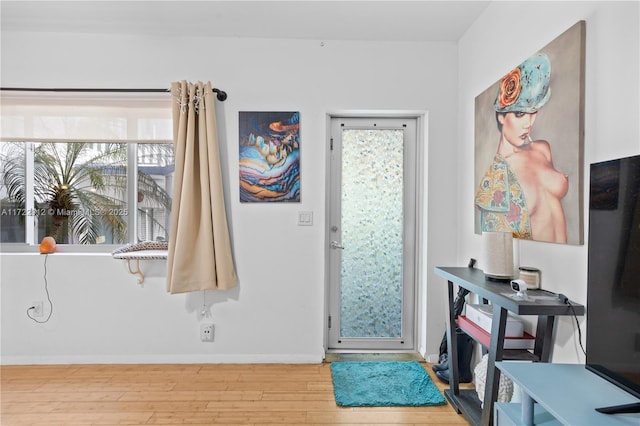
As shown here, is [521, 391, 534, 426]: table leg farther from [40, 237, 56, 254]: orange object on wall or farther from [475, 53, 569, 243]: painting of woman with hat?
[40, 237, 56, 254]: orange object on wall

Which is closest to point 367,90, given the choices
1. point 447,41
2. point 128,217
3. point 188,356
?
point 447,41

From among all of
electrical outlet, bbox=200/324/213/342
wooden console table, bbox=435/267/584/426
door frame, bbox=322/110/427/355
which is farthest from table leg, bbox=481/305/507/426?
electrical outlet, bbox=200/324/213/342

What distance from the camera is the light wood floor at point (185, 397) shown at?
192cm

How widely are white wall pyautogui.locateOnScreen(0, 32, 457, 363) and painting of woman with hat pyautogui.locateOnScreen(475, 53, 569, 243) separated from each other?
67cm

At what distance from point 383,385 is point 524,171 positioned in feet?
5.21

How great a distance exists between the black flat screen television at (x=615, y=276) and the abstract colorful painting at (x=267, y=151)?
6.13ft

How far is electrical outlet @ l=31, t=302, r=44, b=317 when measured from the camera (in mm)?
2555

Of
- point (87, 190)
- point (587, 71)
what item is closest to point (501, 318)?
point (587, 71)

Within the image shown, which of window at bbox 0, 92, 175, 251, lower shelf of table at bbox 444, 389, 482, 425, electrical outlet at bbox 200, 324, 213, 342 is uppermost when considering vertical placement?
window at bbox 0, 92, 175, 251

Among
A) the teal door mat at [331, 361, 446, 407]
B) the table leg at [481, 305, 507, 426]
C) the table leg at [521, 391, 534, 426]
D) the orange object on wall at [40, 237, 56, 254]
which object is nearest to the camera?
the table leg at [521, 391, 534, 426]

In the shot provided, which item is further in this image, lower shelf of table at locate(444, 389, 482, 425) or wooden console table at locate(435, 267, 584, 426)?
lower shelf of table at locate(444, 389, 482, 425)

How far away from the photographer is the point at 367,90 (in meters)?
2.60

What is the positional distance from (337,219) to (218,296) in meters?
1.11

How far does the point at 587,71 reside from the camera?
4.49 ft
